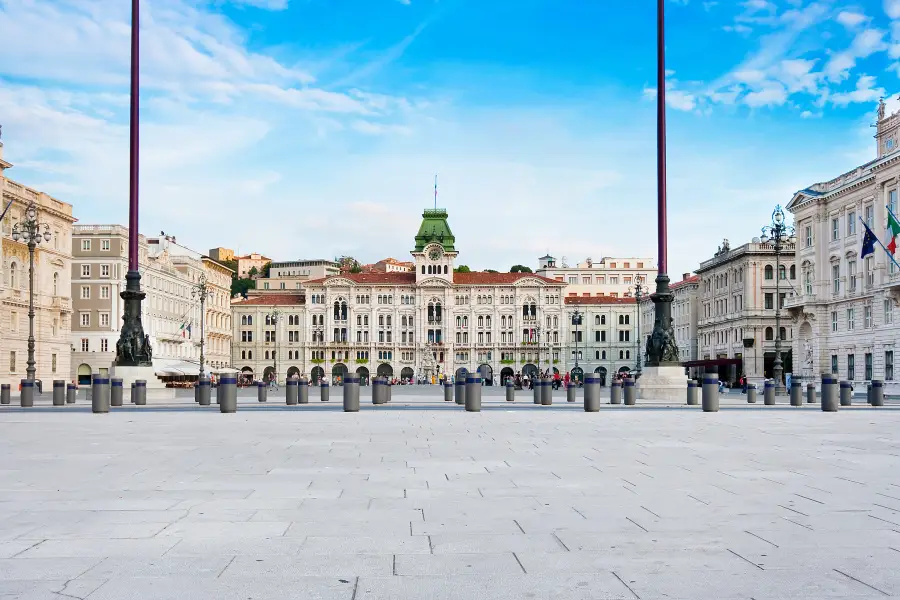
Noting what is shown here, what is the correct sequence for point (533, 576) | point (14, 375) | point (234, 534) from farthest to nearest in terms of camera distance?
1. point (14, 375)
2. point (234, 534)
3. point (533, 576)

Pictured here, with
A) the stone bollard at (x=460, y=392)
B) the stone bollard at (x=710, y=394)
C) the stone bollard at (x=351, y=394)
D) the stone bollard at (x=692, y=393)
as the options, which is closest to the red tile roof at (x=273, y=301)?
the stone bollard at (x=460, y=392)

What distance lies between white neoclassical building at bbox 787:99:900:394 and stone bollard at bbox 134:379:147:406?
1836 inches

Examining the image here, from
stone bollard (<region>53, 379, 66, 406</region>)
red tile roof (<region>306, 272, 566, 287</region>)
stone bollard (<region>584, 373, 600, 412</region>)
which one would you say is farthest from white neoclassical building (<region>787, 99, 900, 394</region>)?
red tile roof (<region>306, 272, 566, 287</region>)

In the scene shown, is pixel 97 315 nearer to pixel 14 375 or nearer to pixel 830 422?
pixel 14 375

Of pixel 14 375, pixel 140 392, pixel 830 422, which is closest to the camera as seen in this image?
pixel 830 422

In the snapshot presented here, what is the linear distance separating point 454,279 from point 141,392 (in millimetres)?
108410

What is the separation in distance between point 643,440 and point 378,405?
57.8 ft

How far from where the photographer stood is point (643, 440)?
687 inches

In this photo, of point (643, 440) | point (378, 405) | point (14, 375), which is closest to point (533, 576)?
point (643, 440)

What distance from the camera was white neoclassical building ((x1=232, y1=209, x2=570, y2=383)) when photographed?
137250 millimetres

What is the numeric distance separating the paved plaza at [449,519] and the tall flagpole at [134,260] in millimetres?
15569

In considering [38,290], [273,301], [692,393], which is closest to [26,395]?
[692,393]

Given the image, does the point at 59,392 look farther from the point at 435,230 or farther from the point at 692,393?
the point at 435,230

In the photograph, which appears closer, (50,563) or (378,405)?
(50,563)
